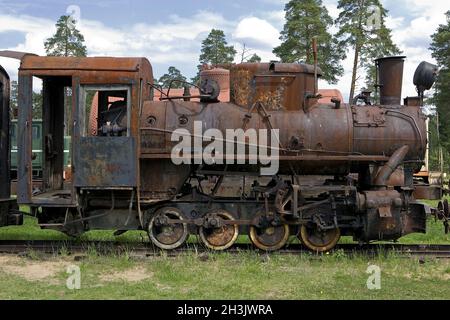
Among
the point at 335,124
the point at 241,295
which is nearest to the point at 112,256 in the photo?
the point at 241,295

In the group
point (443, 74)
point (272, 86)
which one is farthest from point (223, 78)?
point (443, 74)

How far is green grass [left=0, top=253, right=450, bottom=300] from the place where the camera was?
21.0 feet

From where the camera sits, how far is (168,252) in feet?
28.4

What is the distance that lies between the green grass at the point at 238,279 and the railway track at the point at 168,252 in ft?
1.22

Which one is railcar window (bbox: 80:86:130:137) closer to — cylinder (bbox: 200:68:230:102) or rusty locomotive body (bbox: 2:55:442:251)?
rusty locomotive body (bbox: 2:55:442:251)

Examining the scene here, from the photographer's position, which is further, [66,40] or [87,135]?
[66,40]

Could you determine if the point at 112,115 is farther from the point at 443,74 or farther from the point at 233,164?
the point at 443,74

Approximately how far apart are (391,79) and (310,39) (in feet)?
74.3

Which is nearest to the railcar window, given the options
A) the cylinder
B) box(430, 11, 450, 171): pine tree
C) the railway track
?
the railway track

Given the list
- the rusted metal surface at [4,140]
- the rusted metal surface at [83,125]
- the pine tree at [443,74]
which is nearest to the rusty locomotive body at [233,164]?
the rusted metal surface at [83,125]

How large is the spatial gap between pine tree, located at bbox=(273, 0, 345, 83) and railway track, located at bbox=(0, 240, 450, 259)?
22885 millimetres

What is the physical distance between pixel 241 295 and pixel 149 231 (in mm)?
2978

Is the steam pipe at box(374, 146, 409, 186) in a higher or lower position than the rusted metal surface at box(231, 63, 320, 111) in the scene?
lower

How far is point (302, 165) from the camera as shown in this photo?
8914 millimetres
